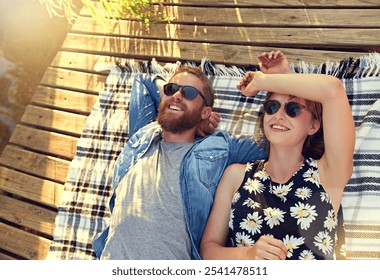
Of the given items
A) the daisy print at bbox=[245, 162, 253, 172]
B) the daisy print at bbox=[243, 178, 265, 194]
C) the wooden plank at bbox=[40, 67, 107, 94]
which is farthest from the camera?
the wooden plank at bbox=[40, 67, 107, 94]

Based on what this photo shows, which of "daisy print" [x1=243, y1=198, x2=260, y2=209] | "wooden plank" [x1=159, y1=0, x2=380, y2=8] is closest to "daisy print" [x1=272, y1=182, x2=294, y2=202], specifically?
"daisy print" [x1=243, y1=198, x2=260, y2=209]

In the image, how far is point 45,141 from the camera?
3.69m

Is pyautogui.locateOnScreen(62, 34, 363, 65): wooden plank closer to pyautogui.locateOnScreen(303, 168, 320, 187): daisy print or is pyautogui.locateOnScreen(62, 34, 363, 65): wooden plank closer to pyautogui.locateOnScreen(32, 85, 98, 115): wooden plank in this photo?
pyautogui.locateOnScreen(32, 85, 98, 115): wooden plank

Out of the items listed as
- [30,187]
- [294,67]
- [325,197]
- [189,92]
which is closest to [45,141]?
[30,187]

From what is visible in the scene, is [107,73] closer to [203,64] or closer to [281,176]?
[203,64]

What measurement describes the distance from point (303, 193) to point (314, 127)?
0.32 metres

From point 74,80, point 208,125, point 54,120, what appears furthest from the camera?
point 74,80

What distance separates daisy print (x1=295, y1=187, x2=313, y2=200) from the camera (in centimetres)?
228

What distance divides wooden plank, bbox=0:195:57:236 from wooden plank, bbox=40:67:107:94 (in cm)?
97

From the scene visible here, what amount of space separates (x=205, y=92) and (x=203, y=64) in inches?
21.2

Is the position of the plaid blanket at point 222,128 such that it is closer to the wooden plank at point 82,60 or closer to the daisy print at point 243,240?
the wooden plank at point 82,60

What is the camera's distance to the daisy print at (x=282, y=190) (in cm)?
231

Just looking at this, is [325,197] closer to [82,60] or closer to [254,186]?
[254,186]

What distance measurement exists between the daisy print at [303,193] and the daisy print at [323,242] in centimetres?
18
